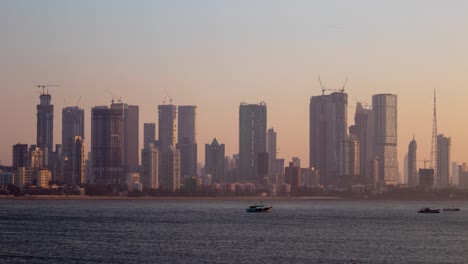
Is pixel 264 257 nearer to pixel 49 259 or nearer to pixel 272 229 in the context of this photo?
pixel 49 259

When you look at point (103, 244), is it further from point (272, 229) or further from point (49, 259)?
point (272, 229)

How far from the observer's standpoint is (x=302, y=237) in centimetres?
16988

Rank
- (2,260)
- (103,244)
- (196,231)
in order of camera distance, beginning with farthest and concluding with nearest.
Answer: (196,231), (103,244), (2,260)

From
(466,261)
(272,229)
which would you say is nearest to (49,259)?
(466,261)

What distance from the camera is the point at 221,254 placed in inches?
5310

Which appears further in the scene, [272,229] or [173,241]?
[272,229]

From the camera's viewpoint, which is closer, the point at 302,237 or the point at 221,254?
the point at 221,254

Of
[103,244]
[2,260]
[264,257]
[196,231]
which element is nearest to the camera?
[2,260]

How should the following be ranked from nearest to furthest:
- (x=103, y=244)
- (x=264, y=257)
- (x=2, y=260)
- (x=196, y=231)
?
(x=2, y=260) < (x=264, y=257) < (x=103, y=244) < (x=196, y=231)

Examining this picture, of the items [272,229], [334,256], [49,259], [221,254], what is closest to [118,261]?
[49,259]

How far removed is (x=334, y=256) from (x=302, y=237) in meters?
35.8

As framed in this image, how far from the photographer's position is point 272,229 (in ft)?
640

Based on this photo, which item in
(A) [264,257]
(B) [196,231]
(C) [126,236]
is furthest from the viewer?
(B) [196,231]

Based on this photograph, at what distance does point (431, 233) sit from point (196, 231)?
43653mm
